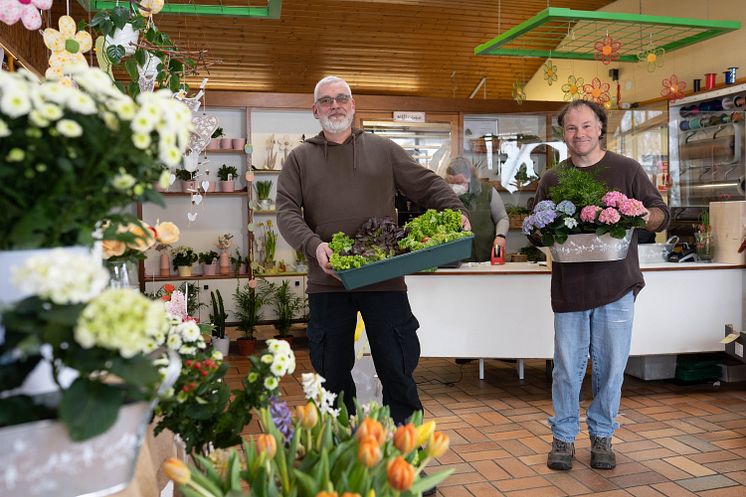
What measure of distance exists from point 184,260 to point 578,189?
4963mm

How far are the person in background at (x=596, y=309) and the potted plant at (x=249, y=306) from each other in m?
3.87

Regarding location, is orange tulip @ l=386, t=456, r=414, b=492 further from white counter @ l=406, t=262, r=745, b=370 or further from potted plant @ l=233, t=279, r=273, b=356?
potted plant @ l=233, t=279, r=273, b=356

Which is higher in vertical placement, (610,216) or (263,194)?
(263,194)

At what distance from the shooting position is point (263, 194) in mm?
7652

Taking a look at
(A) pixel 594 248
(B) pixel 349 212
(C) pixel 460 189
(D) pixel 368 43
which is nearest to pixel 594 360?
(A) pixel 594 248

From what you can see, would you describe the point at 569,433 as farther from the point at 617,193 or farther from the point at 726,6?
the point at 726,6

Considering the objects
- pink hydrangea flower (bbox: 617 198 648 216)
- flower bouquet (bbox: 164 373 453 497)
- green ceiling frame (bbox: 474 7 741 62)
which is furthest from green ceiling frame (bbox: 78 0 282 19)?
flower bouquet (bbox: 164 373 453 497)

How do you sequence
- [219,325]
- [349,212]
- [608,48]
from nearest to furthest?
[349,212], [608,48], [219,325]

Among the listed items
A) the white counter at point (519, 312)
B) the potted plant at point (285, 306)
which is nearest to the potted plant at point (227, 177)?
the potted plant at point (285, 306)

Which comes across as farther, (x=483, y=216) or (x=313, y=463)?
(x=483, y=216)

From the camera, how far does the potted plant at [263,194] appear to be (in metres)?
7.63

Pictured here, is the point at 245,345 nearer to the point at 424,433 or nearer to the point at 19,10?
the point at 19,10

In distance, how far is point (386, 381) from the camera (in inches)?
125

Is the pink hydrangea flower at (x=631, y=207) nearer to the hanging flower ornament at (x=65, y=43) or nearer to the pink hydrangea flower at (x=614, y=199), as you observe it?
the pink hydrangea flower at (x=614, y=199)
